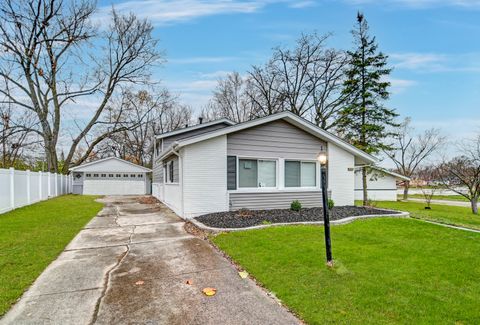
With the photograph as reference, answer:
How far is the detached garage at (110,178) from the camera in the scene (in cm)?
2552

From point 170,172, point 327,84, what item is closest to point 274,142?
point 170,172

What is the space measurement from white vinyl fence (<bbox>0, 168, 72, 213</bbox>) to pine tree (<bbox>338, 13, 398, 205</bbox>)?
58.3ft

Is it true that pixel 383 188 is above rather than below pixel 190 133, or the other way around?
below

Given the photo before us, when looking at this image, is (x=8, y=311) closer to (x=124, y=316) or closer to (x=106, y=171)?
(x=124, y=316)

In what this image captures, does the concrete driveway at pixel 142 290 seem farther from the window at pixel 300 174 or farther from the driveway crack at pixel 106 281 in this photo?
the window at pixel 300 174

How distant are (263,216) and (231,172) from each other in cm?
197

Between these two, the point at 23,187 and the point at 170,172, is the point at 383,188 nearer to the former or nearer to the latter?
the point at 170,172

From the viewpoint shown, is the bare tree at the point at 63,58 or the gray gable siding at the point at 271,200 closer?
the gray gable siding at the point at 271,200

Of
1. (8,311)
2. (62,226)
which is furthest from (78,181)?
(8,311)

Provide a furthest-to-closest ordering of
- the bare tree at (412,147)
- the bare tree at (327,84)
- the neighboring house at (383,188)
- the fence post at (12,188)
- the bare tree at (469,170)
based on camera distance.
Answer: the bare tree at (412,147) < the neighboring house at (383,188) < the bare tree at (327,84) < the bare tree at (469,170) < the fence post at (12,188)

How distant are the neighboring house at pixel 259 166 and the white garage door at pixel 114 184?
16674mm

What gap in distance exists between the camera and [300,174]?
36.7 ft

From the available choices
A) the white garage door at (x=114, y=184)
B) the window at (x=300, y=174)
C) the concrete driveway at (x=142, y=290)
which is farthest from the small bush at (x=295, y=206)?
the white garage door at (x=114, y=184)

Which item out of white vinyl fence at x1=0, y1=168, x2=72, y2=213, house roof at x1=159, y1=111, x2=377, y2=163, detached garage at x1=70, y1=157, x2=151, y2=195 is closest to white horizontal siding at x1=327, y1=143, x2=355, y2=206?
house roof at x1=159, y1=111, x2=377, y2=163
